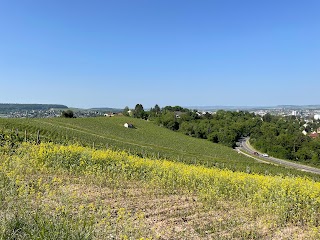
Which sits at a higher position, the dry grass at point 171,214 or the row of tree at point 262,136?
the dry grass at point 171,214

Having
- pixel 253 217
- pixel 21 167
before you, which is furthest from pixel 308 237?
pixel 21 167

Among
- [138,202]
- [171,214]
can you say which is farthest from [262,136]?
[171,214]

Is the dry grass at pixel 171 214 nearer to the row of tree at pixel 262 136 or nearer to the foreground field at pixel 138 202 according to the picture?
the foreground field at pixel 138 202

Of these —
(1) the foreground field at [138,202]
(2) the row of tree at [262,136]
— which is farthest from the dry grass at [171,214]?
(2) the row of tree at [262,136]

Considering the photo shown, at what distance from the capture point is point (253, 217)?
6.74 metres

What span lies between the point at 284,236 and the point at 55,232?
4457 mm

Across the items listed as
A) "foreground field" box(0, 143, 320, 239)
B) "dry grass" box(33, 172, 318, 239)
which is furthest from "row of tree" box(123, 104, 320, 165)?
"dry grass" box(33, 172, 318, 239)

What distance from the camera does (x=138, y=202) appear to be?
7160 mm

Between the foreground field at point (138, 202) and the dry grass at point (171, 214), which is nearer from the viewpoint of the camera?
the foreground field at point (138, 202)

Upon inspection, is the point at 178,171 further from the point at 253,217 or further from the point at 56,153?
the point at 56,153

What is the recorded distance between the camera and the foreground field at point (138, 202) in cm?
452

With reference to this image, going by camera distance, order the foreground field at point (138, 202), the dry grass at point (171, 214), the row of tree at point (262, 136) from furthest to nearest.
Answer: the row of tree at point (262, 136) < the dry grass at point (171, 214) < the foreground field at point (138, 202)

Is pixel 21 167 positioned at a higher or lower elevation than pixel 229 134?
higher

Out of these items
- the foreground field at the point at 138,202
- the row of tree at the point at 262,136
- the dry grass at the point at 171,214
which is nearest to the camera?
the foreground field at the point at 138,202
